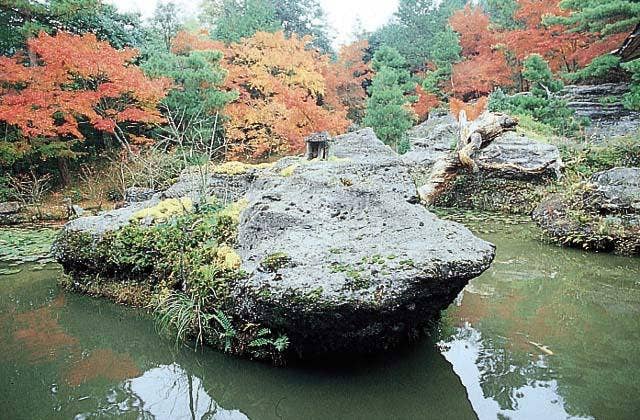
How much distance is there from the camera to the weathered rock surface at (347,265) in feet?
9.95

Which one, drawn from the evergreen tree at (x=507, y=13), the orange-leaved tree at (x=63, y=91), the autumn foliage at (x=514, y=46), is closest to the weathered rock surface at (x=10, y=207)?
the orange-leaved tree at (x=63, y=91)

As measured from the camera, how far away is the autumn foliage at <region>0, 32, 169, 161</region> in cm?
1045

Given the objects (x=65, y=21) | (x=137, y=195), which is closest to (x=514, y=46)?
(x=137, y=195)

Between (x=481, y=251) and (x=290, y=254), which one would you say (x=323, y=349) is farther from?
(x=481, y=251)

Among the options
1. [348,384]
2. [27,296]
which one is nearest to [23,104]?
[27,296]

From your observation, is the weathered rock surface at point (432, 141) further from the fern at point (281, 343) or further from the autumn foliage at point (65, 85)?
the fern at point (281, 343)

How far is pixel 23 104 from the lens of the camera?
413 inches

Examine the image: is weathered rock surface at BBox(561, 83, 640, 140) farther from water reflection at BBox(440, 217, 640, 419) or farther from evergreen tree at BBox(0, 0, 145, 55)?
evergreen tree at BBox(0, 0, 145, 55)

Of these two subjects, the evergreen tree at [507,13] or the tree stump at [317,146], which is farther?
the evergreen tree at [507,13]

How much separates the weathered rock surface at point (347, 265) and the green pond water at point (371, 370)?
0.31 metres

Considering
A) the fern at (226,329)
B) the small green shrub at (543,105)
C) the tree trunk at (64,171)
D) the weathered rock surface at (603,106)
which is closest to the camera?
the fern at (226,329)

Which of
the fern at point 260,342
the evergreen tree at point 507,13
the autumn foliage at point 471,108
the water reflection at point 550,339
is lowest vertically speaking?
the water reflection at point 550,339

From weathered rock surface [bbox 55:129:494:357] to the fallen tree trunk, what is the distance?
5.36 metres

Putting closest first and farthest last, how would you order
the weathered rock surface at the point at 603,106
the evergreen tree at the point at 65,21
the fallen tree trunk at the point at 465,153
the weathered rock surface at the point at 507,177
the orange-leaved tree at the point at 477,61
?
the fallen tree trunk at the point at 465,153 → the weathered rock surface at the point at 507,177 → the evergreen tree at the point at 65,21 → the weathered rock surface at the point at 603,106 → the orange-leaved tree at the point at 477,61
